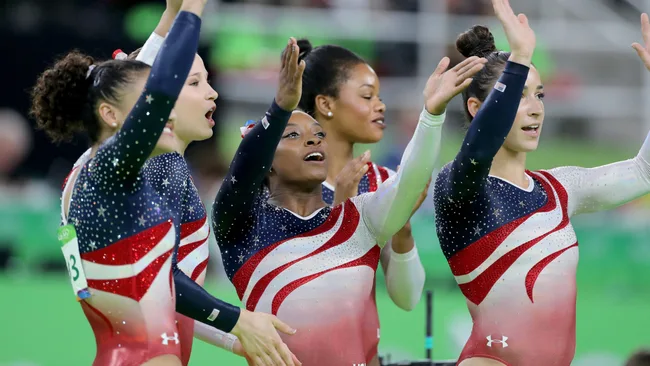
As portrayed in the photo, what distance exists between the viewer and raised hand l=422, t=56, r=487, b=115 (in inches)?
128

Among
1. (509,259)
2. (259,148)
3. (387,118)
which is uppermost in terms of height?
(387,118)

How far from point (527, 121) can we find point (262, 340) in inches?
48.6

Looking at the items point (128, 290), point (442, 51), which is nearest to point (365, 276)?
point (128, 290)

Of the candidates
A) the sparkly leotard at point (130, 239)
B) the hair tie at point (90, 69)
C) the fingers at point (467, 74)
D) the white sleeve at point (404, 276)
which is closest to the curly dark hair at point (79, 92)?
the hair tie at point (90, 69)

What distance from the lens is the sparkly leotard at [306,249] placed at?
135 inches

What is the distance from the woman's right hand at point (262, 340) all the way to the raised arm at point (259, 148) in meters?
0.55

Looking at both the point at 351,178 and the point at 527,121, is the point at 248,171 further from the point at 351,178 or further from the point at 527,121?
the point at 527,121

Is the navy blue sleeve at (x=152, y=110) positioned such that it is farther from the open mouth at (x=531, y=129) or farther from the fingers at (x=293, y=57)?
the open mouth at (x=531, y=129)

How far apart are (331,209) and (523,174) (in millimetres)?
679

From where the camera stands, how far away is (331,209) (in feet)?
12.1

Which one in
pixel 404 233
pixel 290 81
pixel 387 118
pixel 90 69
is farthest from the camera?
pixel 387 118

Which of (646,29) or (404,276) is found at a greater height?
(646,29)

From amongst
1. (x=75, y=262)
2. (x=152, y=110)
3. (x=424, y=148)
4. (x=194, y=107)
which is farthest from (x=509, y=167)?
(x=75, y=262)

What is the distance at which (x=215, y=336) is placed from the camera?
385cm
